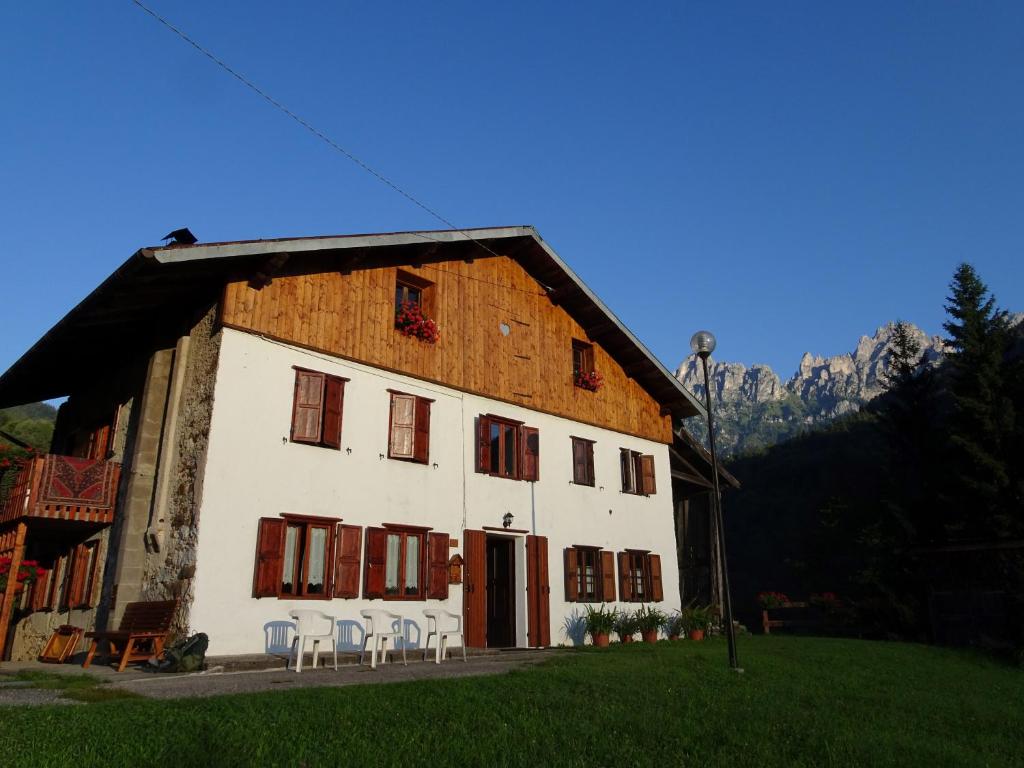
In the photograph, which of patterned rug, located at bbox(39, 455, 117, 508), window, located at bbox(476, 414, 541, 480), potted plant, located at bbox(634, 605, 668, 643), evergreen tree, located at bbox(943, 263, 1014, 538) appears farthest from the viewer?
evergreen tree, located at bbox(943, 263, 1014, 538)

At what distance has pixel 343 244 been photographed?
14.2 m

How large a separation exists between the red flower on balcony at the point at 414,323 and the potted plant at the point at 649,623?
8.69m

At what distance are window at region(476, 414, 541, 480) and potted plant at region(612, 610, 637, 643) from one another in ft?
13.4

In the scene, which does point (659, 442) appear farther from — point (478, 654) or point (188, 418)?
point (188, 418)

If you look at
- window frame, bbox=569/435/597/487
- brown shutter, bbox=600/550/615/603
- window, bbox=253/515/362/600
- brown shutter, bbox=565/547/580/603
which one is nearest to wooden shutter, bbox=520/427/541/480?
window frame, bbox=569/435/597/487

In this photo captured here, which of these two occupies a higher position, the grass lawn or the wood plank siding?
the wood plank siding

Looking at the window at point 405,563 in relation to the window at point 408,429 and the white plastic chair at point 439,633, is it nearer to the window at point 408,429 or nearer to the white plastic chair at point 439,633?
the white plastic chair at point 439,633

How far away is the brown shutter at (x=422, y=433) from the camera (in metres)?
15.5

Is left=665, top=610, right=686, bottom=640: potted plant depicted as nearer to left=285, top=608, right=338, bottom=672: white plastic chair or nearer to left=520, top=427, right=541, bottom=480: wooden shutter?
left=520, top=427, right=541, bottom=480: wooden shutter

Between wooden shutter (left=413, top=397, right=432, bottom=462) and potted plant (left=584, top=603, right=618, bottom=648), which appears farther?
potted plant (left=584, top=603, right=618, bottom=648)

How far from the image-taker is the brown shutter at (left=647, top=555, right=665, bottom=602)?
20.1 m

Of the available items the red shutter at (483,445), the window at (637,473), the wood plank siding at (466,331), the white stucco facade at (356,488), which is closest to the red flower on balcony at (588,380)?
the wood plank siding at (466,331)

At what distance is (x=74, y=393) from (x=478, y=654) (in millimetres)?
12240

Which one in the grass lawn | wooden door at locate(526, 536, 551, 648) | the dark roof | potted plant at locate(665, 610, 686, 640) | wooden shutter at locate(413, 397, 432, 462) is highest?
the dark roof
